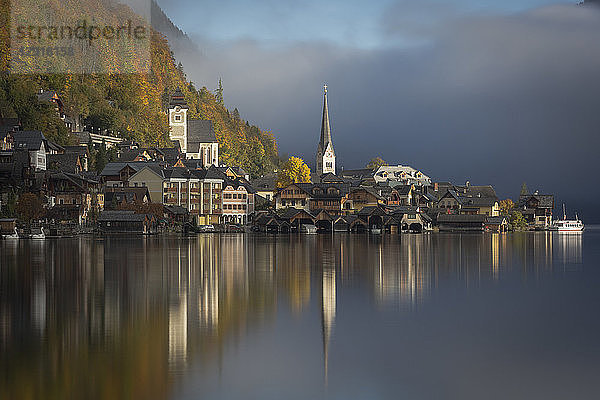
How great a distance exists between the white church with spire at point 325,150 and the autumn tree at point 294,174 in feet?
177

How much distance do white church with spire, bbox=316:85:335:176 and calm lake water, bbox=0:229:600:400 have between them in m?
132

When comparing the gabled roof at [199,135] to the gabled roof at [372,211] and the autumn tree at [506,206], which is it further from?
the autumn tree at [506,206]

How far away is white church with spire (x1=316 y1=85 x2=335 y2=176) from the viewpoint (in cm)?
16212

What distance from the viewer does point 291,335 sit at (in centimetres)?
1622

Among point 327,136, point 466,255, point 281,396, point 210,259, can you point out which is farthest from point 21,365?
point 327,136

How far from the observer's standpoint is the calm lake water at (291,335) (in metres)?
11.7

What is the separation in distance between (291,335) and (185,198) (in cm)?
7831

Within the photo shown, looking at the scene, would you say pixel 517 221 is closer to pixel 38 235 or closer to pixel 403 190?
pixel 403 190

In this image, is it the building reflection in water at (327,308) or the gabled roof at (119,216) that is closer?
the building reflection in water at (327,308)

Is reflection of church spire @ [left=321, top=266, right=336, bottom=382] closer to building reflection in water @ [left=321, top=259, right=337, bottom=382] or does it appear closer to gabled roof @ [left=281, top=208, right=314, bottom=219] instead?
building reflection in water @ [left=321, top=259, right=337, bottom=382]

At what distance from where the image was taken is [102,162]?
92188 mm

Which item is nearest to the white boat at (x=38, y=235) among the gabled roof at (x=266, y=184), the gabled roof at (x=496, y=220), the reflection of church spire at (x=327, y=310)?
the reflection of church spire at (x=327, y=310)

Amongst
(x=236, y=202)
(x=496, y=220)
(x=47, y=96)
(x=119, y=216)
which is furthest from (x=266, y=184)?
(x=119, y=216)

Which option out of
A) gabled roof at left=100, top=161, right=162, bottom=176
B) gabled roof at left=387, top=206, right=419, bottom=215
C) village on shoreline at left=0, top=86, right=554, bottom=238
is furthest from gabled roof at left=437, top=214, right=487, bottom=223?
gabled roof at left=100, top=161, right=162, bottom=176
